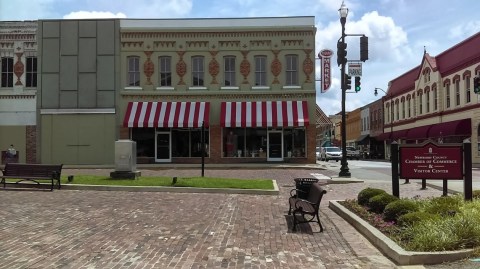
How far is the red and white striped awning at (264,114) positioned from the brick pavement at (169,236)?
17609mm

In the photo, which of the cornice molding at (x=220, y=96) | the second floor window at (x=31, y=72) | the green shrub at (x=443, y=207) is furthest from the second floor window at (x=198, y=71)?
the green shrub at (x=443, y=207)

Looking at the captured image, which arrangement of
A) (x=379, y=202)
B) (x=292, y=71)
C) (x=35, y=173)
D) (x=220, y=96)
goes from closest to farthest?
1. (x=379, y=202)
2. (x=35, y=173)
3. (x=220, y=96)
4. (x=292, y=71)

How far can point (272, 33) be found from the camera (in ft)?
108

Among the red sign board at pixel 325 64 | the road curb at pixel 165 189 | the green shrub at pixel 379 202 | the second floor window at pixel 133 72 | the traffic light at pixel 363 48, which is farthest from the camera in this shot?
the second floor window at pixel 133 72

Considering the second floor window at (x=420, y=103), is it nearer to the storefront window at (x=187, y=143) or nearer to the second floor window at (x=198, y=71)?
the second floor window at (x=198, y=71)

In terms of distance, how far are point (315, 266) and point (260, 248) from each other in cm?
130

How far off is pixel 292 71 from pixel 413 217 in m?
25.3

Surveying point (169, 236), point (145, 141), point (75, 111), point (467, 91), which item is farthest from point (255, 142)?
point (169, 236)

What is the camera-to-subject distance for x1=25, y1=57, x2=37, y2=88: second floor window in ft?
111

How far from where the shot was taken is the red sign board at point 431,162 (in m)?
11.8

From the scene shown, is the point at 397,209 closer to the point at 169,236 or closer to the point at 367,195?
the point at 367,195

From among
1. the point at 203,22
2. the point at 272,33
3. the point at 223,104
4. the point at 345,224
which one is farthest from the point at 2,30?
the point at 345,224

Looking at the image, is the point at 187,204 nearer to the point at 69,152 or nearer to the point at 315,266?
the point at 315,266

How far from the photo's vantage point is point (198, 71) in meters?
33.4
